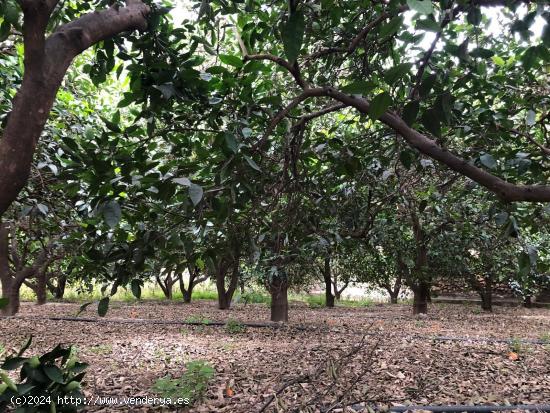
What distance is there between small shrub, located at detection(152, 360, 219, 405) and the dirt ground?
6 centimetres

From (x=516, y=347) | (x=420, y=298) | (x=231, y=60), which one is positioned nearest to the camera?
(x=231, y=60)

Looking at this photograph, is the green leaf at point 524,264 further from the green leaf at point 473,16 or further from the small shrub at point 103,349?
the small shrub at point 103,349

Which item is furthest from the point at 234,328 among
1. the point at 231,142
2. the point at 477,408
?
the point at 231,142

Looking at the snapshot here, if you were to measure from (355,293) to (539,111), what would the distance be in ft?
39.0

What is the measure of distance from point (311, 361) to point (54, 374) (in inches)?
84.8

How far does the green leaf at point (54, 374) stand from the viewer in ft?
5.97

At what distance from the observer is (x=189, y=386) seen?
104 inches

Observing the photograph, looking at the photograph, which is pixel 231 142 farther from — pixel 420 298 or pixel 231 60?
pixel 420 298

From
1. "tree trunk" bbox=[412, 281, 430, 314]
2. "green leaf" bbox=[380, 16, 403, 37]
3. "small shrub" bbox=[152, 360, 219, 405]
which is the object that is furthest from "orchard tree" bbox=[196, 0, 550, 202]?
"tree trunk" bbox=[412, 281, 430, 314]

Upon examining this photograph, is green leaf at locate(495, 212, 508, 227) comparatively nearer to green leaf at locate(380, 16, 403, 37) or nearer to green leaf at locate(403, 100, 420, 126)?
green leaf at locate(403, 100, 420, 126)

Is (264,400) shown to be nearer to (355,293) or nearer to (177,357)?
(177,357)

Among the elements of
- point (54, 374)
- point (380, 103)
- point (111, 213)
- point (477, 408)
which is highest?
point (380, 103)

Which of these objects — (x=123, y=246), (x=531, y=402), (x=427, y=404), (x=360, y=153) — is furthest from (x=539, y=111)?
(x=123, y=246)

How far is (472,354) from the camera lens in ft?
12.2
